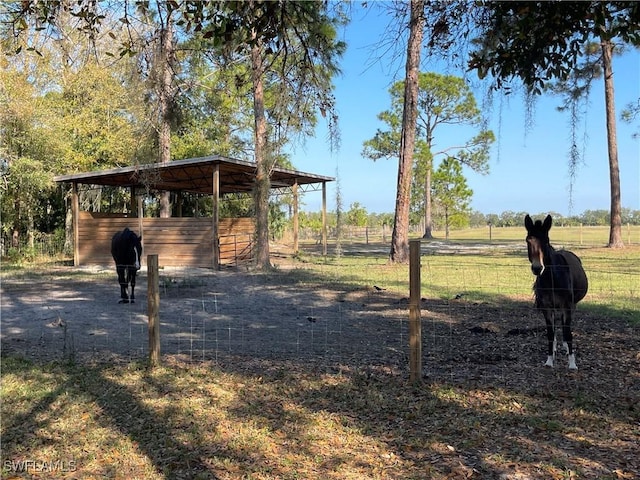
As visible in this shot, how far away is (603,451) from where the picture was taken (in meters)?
3.04

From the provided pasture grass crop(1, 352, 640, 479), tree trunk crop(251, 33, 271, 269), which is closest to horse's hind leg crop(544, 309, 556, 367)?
pasture grass crop(1, 352, 640, 479)

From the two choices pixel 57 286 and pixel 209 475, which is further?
pixel 57 286

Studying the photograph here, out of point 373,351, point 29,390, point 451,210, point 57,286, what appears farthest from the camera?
point 451,210

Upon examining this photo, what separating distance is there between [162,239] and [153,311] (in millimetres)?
12058

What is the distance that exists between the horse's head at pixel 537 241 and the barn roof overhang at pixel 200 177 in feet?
35.3

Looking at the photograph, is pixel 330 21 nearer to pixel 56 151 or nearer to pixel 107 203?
pixel 56 151

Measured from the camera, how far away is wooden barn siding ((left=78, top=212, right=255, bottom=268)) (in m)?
16.0

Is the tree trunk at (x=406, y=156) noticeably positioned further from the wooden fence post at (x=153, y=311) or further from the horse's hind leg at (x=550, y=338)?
the wooden fence post at (x=153, y=311)

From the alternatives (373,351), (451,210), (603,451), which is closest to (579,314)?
(373,351)

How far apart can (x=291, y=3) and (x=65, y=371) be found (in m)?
3.93

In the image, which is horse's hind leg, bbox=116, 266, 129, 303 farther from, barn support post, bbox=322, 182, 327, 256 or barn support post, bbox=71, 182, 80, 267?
barn support post, bbox=322, 182, 327, 256

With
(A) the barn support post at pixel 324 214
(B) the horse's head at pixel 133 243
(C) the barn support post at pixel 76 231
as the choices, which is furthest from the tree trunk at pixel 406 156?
(C) the barn support post at pixel 76 231

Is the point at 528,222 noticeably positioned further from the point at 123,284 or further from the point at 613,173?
the point at 613,173

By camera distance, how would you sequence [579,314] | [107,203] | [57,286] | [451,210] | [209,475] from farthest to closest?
[451,210], [107,203], [57,286], [579,314], [209,475]
